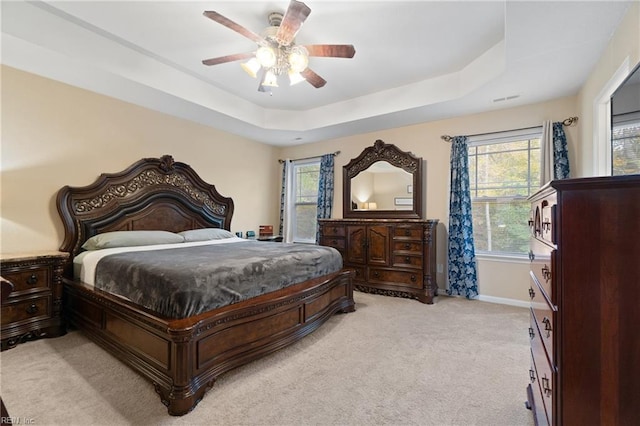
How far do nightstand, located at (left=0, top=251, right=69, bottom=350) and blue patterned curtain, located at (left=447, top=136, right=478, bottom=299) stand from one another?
4681 millimetres

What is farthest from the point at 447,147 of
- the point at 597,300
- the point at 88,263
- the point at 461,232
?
the point at 88,263

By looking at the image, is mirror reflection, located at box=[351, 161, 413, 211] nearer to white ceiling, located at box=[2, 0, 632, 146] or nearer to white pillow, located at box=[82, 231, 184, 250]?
white ceiling, located at box=[2, 0, 632, 146]

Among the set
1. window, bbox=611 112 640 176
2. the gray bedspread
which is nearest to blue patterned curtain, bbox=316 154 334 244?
the gray bedspread

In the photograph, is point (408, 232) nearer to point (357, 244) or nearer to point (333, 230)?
point (357, 244)

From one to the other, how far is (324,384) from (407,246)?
2.55 metres

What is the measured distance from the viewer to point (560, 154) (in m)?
3.53

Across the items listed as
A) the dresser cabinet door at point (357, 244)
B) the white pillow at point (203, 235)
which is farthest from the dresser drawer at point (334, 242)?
the white pillow at point (203, 235)

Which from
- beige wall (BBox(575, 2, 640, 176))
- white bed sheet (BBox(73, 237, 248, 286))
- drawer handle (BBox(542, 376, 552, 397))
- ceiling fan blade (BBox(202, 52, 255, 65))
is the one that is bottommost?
drawer handle (BBox(542, 376, 552, 397))

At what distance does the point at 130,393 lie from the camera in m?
1.90

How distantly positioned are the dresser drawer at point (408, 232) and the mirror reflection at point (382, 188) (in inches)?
23.6

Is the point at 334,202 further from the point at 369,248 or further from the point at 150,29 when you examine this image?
the point at 150,29

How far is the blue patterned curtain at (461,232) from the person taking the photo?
411 centimetres

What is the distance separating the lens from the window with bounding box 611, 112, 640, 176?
1793 mm

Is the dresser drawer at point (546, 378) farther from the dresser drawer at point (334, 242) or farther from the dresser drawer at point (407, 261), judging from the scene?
the dresser drawer at point (334, 242)
